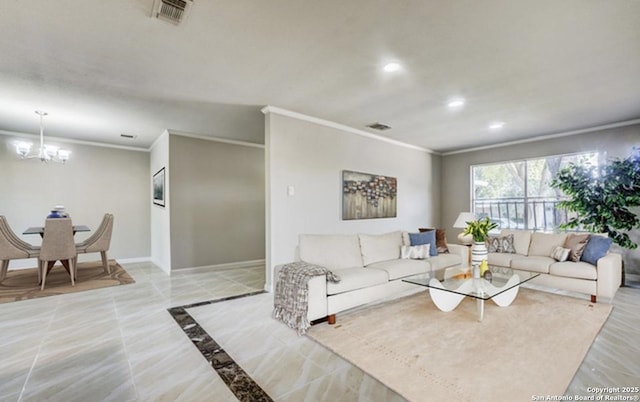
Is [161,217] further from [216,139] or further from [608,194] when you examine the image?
[608,194]

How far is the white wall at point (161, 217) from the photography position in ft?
17.3

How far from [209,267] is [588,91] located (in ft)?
20.0

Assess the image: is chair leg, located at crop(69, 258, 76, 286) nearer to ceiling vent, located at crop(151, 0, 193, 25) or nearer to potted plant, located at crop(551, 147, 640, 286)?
ceiling vent, located at crop(151, 0, 193, 25)

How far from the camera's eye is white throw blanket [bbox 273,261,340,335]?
281 centimetres

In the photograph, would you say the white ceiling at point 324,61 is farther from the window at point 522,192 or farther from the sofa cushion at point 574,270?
the sofa cushion at point 574,270

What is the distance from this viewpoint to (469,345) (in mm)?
2471

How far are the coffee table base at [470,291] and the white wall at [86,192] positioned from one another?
6.22 m

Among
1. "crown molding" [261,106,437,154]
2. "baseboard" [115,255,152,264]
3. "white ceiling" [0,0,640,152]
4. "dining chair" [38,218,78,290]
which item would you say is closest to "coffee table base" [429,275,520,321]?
"white ceiling" [0,0,640,152]

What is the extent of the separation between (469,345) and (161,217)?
5506mm

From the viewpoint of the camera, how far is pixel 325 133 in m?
4.87

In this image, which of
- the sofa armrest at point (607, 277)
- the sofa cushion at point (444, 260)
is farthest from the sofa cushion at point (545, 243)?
the sofa cushion at point (444, 260)

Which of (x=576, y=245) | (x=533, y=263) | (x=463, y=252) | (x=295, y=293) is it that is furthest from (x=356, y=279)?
(x=576, y=245)

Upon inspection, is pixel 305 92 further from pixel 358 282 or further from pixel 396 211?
pixel 396 211

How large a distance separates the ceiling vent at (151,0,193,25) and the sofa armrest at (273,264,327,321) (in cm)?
236
